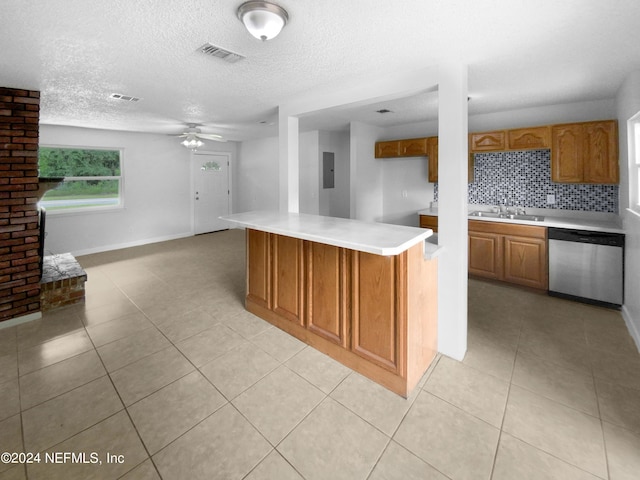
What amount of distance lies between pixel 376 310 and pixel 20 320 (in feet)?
11.3

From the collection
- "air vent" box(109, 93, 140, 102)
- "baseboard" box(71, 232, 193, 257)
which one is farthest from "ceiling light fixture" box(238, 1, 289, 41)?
"baseboard" box(71, 232, 193, 257)

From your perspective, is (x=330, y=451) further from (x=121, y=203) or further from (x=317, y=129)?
(x=121, y=203)

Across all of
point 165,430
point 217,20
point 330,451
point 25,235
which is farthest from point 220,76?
point 330,451

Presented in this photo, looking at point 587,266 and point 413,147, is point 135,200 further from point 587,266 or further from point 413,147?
point 587,266

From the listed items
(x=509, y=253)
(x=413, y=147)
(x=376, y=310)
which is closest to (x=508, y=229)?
(x=509, y=253)

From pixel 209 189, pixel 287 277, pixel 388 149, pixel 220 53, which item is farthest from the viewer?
pixel 209 189

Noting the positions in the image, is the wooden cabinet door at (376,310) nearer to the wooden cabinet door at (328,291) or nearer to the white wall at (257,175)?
the wooden cabinet door at (328,291)

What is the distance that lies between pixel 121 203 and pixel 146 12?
527 centimetres

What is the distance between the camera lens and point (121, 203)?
601cm

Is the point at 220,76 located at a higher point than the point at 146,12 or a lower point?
higher

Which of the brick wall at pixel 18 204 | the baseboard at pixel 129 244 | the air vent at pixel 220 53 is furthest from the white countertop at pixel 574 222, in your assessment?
the baseboard at pixel 129 244

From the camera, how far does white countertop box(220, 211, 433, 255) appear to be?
171 centimetres

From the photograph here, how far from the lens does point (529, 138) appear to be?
3709 mm

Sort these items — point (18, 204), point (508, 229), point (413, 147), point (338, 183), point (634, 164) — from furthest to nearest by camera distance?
point (338, 183) → point (413, 147) → point (508, 229) → point (18, 204) → point (634, 164)
